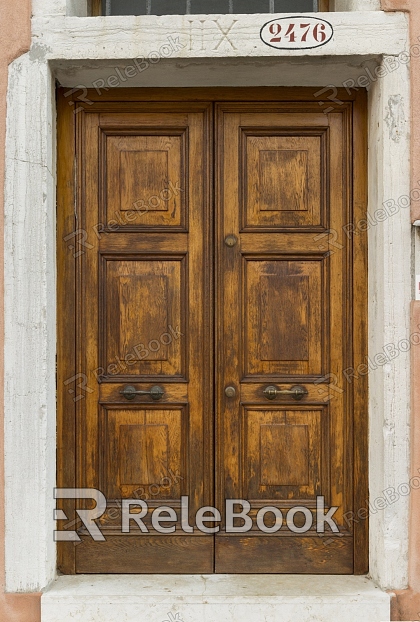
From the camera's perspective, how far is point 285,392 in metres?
3.61

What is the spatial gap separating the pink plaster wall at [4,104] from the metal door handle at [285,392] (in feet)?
4.62

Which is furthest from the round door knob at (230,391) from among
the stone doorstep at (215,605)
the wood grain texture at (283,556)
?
the stone doorstep at (215,605)

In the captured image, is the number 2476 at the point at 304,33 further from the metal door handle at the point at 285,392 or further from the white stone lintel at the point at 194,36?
the metal door handle at the point at 285,392

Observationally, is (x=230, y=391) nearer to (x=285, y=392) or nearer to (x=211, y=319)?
(x=285, y=392)

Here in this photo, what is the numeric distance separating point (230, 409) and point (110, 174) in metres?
1.46

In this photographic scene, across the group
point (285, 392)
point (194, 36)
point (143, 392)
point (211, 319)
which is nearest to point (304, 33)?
point (194, 36)

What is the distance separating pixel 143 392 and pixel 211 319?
1.79 feet

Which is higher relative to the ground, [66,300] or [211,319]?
[66,300]

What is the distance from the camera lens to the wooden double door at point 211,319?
3.63 meters

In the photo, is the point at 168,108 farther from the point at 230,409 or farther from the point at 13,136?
the point at 230,409

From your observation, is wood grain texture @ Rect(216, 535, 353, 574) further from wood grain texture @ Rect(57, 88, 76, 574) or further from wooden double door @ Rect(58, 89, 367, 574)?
wood grain texture @ Rect(57, 88, 76, 574)

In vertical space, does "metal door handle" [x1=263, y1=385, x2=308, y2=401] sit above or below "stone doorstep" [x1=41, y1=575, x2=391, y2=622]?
above

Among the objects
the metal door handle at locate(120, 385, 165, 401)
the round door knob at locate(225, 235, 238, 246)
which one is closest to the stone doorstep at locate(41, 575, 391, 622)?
the metal door handle at locate(120, 385, 165, 401)

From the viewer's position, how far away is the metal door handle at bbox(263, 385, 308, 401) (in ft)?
11.8
